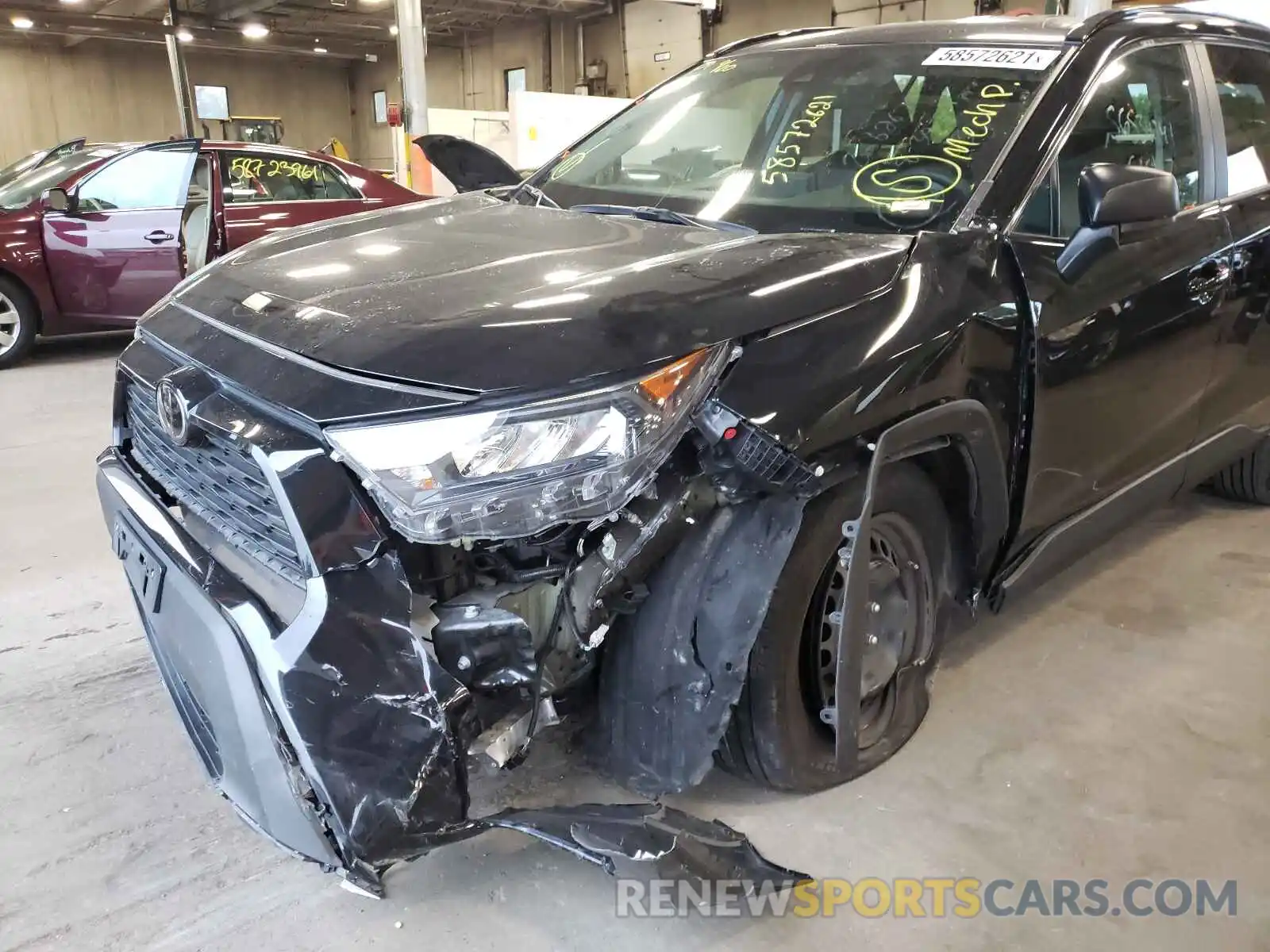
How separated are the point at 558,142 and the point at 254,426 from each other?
1022 centimetres

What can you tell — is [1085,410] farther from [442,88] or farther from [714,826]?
[442,88]

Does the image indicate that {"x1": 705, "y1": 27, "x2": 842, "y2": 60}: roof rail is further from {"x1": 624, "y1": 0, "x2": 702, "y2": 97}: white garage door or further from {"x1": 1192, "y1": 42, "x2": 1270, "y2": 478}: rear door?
{"x1": 624, "y1": 0, "x2": 702, "y2": 97}: white garage door

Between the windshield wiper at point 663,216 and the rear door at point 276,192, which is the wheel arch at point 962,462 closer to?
the windshield wiper at point 663,216

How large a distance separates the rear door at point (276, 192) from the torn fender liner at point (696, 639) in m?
5.66

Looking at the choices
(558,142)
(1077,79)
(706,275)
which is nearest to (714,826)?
(706,275)

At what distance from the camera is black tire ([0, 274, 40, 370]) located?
20.4 feet

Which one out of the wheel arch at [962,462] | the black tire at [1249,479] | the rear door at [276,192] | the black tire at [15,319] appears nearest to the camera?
the wheel arch at [962,462]

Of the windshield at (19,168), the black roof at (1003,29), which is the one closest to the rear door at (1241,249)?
the black roof at (1003,29)

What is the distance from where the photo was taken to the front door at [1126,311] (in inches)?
82.4

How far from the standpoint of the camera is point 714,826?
5.66 feet

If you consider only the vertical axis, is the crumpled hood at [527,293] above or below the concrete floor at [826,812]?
above

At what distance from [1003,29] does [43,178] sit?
21.8 ft

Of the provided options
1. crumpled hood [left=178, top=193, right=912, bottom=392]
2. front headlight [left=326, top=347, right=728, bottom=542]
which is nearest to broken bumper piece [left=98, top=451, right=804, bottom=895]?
front headlight [left=326, top=347, right=728, bottom=542]

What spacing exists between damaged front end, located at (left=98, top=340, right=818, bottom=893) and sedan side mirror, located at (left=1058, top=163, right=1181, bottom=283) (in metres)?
0.98
